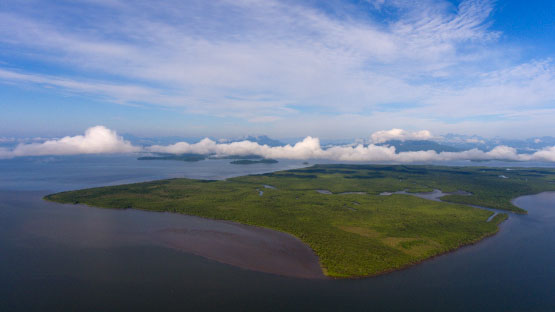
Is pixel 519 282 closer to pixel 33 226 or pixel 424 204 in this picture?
pixel 424 204

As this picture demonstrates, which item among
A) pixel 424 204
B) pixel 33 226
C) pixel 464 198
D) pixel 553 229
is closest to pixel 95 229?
pixel 33 226

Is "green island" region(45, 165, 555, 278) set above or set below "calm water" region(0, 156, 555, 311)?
above

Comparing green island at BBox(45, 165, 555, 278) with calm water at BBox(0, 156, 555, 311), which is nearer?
calm water at BBox(0, 156, 555, 311)

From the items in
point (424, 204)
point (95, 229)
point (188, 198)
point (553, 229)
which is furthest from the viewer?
point (188, 198)

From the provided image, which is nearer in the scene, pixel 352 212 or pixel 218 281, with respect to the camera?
pixel 218 281

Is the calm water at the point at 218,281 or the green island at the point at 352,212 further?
the green island at the point at 352,212

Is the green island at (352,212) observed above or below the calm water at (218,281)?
above

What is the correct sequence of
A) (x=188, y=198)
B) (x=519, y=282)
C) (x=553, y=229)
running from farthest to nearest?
(x=188, y=198)
(x=553, y=229)
(x=519, y=282)

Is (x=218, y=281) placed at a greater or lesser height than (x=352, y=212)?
lesser
